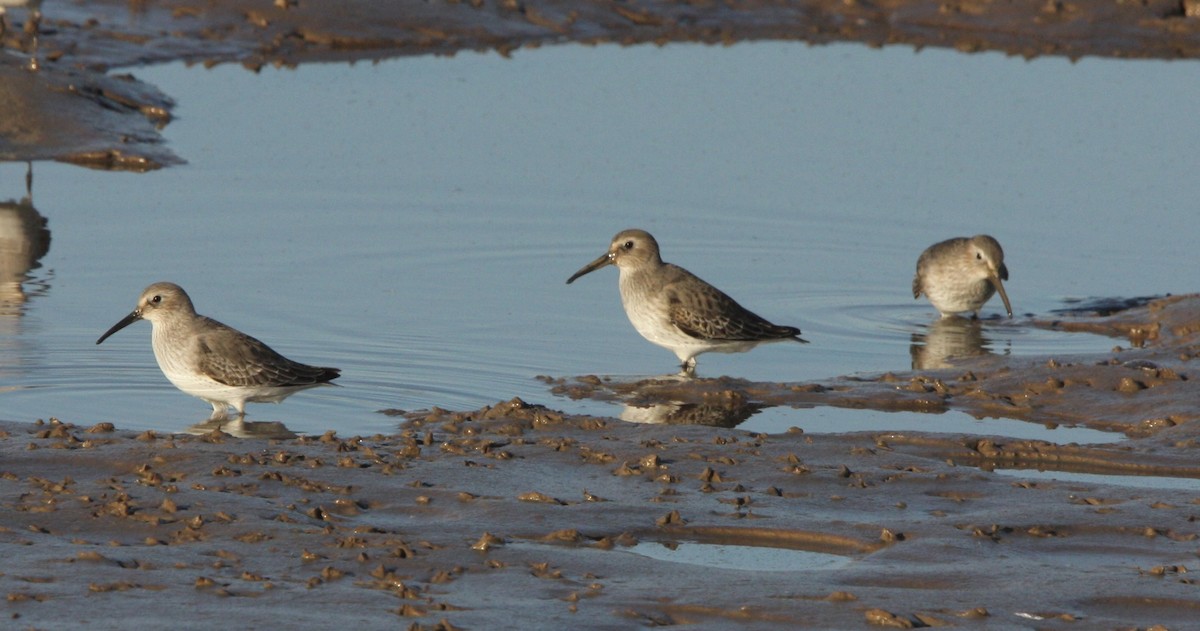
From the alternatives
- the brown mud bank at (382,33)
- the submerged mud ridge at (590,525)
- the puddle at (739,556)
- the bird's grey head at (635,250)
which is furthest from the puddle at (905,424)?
the brown mud bank at (382,33)

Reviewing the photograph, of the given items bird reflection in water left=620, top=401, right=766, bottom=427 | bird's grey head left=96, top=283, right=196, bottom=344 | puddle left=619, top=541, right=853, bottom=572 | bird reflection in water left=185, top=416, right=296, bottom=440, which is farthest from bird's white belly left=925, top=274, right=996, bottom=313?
puddle left=619, top=541, right=853, bottom=572

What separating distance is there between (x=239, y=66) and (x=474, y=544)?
19.7 m

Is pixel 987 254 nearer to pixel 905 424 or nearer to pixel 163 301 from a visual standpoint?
pixel 905 424

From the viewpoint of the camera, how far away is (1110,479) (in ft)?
35.6

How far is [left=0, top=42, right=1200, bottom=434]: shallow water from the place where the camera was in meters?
14.2

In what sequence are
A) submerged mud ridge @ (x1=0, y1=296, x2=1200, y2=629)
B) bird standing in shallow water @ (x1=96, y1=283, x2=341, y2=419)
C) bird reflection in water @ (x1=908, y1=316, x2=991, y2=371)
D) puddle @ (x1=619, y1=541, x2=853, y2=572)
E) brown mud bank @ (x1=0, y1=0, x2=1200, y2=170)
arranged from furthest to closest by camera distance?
brown mud bank @ (x1=0, y1=0, x2=1200, y2=170)
bird reflection in water @ (x1=908, y1=316, x2=991, y2=371)
bird standing in shallow water @ (x1=96, y1=283, x2=341, y2=419)
puddle @ (x1=619, y1=541, x2=853, y2=572)
submerged mud ridge @ (x1=0, y1=296, x2=1200, y2=629)

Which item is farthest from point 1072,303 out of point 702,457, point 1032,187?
point 702,457

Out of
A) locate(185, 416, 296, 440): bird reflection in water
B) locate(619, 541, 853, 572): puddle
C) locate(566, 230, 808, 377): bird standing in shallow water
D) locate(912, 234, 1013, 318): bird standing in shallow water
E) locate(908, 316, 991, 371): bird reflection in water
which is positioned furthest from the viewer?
locate(912, 234, 1013, 318): bird standing in shallow water

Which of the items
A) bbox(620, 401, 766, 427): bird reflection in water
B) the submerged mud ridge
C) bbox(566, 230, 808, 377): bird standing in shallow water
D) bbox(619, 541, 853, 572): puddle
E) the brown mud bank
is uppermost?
the brown mud bank

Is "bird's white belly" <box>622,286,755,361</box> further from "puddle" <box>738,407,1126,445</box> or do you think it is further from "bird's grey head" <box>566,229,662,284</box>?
"puddle" <box>738,407,1126,445</box>

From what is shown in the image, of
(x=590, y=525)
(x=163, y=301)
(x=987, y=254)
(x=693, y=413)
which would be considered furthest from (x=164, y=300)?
(x=987, y=254)

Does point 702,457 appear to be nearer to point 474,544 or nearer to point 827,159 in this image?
point 474,544

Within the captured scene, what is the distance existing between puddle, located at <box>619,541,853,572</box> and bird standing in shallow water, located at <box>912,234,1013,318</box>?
7.69m

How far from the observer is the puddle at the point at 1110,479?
10.6 meters
